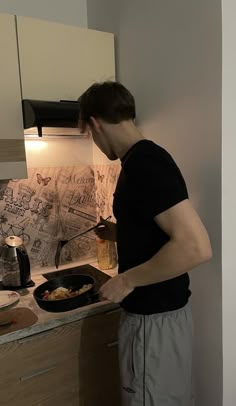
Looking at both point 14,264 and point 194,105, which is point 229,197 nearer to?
point 194,105

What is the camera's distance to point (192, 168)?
1283mm

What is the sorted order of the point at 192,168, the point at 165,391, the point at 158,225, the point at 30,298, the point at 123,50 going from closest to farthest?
the point at 158,225, the point at 165,391, the point at 192,168, the point at 30,298, the point at 123,50

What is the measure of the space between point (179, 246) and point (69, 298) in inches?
22.2

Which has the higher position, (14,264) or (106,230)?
(106,230)

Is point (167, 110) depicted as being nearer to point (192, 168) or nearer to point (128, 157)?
point (192, 168)

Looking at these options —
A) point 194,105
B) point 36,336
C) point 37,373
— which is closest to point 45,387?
point 37,373

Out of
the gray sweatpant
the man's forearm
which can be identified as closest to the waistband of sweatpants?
the gray sweatpant

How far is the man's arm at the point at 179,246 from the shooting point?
0.92 meters

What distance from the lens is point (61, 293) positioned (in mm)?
1414

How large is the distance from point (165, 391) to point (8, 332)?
56 cm

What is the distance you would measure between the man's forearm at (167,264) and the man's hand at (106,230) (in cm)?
55

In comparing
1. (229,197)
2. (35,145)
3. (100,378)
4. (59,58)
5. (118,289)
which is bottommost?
(100,378)

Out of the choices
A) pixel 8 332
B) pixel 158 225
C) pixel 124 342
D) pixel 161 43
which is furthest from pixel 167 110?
pixel 8 332

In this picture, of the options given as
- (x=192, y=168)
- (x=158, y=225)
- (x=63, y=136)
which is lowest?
(x=158, y=225)
